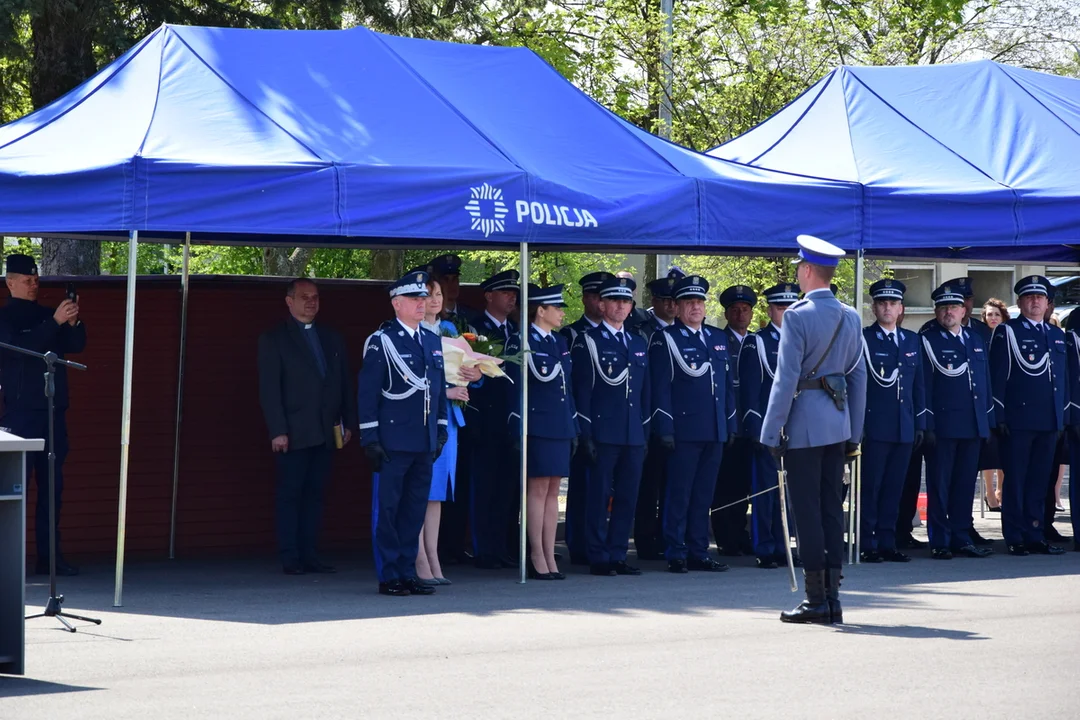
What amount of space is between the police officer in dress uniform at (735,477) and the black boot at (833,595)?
324cm

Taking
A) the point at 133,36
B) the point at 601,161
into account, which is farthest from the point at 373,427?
the point at 133,36

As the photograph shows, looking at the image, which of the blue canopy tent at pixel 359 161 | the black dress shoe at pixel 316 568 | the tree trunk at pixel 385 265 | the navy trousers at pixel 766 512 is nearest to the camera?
the blue canopy tent at pixel 359 161

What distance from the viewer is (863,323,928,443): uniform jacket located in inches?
428

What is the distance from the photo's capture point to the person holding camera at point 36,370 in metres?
9.79

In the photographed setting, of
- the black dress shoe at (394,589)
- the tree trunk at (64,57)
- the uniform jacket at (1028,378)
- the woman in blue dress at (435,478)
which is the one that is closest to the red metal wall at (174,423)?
the woman in blue dress at (435,478)

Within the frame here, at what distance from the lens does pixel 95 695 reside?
241 inches

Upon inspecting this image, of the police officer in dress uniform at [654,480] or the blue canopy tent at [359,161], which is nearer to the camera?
the blue canopy tent at [359,161]

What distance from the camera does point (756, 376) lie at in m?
11.0

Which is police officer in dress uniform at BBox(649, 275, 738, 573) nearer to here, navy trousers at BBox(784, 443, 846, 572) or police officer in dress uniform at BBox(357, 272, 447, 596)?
police officer in dress uniform at BBox(357, 272, 447, 596)

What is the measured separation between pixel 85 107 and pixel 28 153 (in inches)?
32.2

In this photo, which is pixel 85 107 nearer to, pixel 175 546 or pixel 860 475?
pixel 175 546

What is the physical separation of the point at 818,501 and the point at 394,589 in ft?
8.57

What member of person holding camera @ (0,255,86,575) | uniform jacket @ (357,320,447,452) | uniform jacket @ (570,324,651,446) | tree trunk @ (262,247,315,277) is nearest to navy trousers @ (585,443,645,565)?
uniform jacket @ (570,324,651,446)

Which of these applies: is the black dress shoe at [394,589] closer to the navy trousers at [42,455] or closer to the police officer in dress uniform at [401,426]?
the police officer in dress uniform at [401,426]
